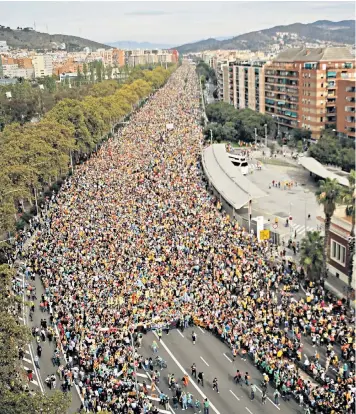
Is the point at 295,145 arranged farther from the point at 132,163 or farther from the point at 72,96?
the point at 72,96

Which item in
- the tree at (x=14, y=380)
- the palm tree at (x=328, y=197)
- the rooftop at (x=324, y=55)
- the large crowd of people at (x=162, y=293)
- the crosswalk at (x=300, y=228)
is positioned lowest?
Result: the crosswalk at (x=300, y=228)

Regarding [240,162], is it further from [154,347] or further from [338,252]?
[154,347]

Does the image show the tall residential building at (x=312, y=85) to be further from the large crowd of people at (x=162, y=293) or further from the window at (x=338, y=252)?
the window at (x=338, y=252)

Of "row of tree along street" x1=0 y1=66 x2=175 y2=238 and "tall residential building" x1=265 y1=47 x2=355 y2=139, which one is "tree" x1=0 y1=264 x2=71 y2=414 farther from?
"tall residential building" x1=265 y1=47 x2=355 y2=139

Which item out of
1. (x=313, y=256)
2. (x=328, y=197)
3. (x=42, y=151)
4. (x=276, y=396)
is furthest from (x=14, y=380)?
(x=42, y=151)

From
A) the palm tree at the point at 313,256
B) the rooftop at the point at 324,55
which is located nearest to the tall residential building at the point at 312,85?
the rooftop at the point at 324,55

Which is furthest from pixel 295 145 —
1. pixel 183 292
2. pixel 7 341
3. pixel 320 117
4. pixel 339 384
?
pixel 7 341
